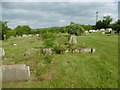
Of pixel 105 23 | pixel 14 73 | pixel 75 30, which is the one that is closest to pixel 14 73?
pixel 14 73

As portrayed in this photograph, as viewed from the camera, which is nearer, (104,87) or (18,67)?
(104,87)

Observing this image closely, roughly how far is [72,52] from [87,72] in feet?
12.9

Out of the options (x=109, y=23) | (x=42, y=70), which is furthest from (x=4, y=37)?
(x=109, y=23)

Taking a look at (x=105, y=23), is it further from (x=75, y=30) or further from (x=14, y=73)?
(x=14, y=73)

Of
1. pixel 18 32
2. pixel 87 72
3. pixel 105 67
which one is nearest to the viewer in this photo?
pixel 87 72

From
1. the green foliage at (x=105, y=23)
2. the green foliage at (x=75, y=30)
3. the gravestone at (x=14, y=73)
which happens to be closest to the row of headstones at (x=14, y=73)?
the gravestone at (x=14, y=73)

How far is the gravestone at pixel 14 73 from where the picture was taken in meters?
5.19

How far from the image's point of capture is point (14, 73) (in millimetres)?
5215

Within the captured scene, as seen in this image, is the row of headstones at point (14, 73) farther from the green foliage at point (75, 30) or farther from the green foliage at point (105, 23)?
the green foliage at point (105, 23)

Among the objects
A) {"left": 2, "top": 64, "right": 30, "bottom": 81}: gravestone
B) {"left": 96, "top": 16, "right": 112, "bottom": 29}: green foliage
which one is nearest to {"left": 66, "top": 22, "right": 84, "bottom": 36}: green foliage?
{"left": 96, "top": 16, "right": 112, "bottom": 29}: green foliage

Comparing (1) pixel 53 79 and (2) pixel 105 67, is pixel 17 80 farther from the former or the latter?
(2) pixel 105 67

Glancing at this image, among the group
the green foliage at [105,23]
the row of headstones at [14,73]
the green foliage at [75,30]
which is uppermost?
the green foliage at [105,23]

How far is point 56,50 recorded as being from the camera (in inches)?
377

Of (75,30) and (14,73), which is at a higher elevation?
(75,30)
